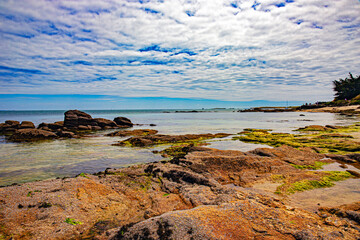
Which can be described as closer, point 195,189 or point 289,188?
point 195,189

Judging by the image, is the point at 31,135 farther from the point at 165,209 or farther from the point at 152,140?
the point at 165,209

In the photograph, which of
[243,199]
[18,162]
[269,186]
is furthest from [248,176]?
[18,162]

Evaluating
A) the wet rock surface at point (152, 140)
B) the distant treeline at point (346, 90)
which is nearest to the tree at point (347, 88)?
the distant treeline at point (346, 90)

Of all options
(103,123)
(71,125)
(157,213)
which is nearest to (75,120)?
(71,125)

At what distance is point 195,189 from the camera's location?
6637 millimetres

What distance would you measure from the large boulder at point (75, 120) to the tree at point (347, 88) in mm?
99369

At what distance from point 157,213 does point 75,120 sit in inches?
1449

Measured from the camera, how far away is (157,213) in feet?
16.8

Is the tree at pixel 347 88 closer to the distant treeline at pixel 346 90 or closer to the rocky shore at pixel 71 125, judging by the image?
the distant treeline at pixel 346 90

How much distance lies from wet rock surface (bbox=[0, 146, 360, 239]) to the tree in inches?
3953

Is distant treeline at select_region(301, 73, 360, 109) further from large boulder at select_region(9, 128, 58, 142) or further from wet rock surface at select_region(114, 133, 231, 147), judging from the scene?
large boulder at select_region(9, 128, 58, 142)

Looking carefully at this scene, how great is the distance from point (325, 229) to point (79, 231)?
546cm

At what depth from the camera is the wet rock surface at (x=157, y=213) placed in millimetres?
3992

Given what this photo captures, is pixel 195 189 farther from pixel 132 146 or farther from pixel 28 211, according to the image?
pixel 132 146
